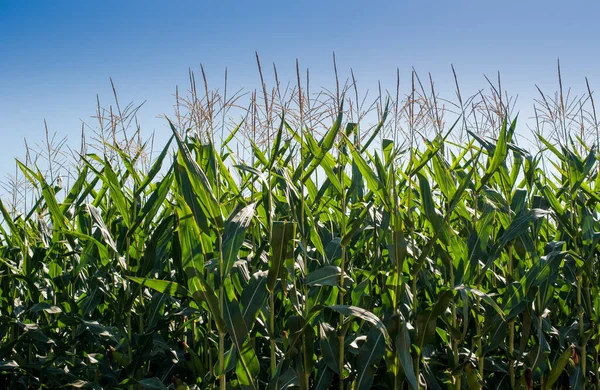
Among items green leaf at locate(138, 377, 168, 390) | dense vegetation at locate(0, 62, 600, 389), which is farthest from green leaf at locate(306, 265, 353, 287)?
green leaf at locate(138, 377, 168, 390)

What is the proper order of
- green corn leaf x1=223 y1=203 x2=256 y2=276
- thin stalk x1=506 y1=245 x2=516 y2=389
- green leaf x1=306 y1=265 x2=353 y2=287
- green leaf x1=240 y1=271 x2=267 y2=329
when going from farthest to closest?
thin stalk x1=506 y1=245 x2=516 y2=389, green leaf x1=306 y1=265 x2=353 y2=287, green leaf x1=240 y1=271 x2=267 y2=329, green corn leaf x1=223 y1=203 x2=256 y2=276

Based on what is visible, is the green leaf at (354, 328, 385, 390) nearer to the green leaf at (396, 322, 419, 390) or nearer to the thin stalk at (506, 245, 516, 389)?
the green leaf at (396, 322, 419, 390)

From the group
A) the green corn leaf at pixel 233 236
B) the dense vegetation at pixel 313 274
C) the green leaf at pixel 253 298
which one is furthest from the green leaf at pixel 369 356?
the green corn leaf at pixel 233 236

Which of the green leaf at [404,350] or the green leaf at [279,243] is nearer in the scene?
the green leaf at [279,243]

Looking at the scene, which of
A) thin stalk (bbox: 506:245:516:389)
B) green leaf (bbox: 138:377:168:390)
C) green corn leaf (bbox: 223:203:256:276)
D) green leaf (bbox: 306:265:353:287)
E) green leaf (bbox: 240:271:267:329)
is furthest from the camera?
thin stalk (bbox: 506:245:516:389)

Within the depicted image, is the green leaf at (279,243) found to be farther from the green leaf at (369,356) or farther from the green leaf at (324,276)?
the green leaf at (369,356)

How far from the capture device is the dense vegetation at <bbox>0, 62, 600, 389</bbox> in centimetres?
238

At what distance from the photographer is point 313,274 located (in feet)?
8.07

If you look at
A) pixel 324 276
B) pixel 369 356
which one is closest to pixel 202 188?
pixel 324 276

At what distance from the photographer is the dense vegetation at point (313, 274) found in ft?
7.82

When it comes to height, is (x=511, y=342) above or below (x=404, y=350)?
below

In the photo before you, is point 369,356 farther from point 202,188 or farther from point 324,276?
point 202,188

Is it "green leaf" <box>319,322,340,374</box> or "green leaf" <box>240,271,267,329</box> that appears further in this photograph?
"green leaf" <box>319,322,340,374</box>

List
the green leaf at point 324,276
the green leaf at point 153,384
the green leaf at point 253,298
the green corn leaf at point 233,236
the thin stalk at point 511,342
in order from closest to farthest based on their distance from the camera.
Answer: the green corn leaf at point 233,236 → the green leaf at point 253,298 → the green leaf at point 324,276 → the green leaf at point 153,384 → the thin stalk at point 511,342
